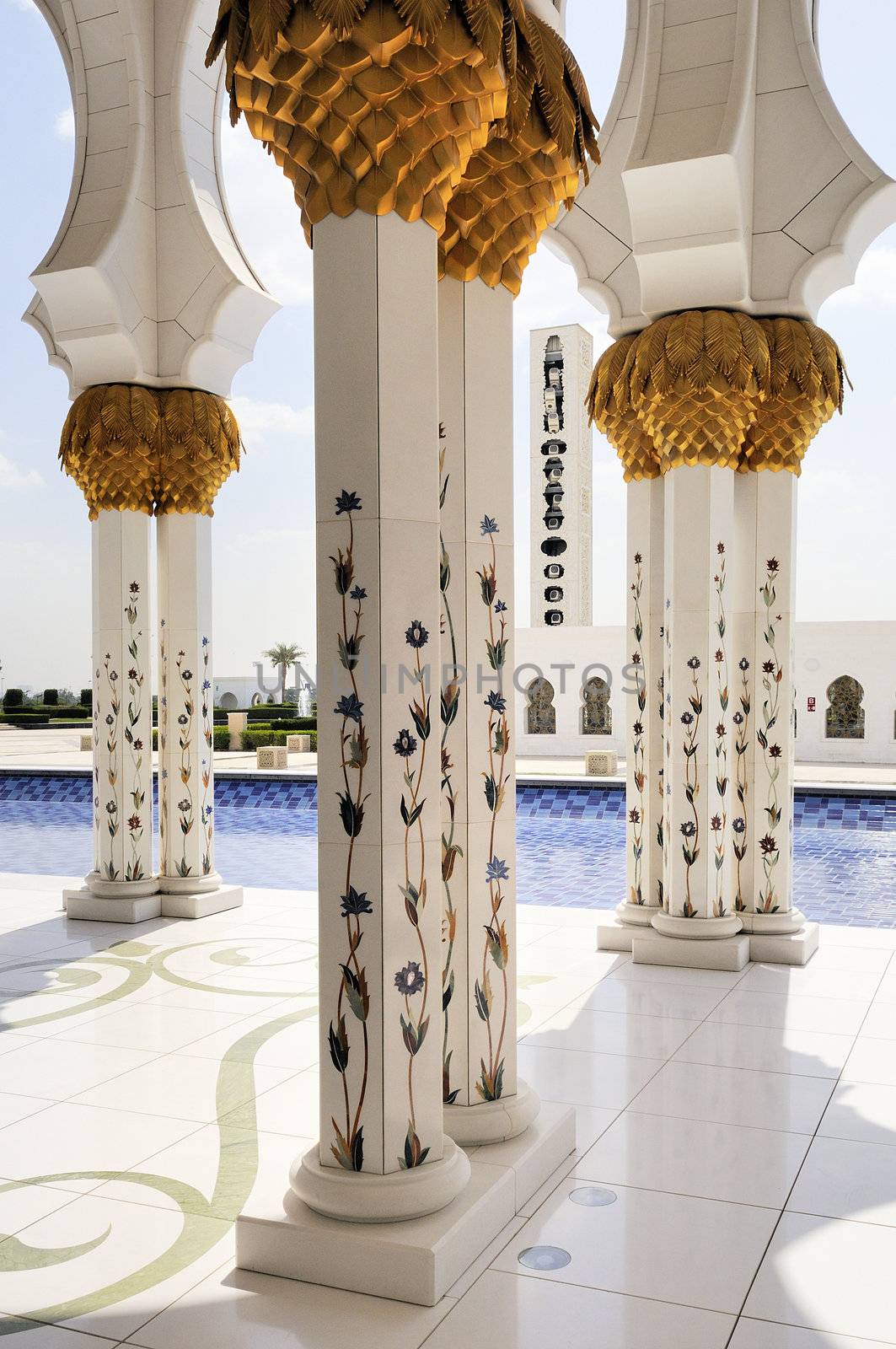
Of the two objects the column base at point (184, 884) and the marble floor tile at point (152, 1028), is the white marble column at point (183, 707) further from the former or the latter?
the marble floor tile at point (152, 1028)

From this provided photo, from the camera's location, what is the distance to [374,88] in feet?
7.14

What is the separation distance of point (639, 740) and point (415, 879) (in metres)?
3.06

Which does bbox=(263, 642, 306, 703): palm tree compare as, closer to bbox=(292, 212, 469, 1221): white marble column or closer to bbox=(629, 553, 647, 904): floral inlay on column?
bbox=(629, 553, 647, 904): floral inlay on column

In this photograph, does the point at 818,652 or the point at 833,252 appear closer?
the point at 833,252

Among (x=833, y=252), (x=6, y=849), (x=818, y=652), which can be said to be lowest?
(x=6, y=849)

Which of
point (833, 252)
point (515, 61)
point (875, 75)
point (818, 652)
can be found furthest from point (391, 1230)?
point (818, 652)

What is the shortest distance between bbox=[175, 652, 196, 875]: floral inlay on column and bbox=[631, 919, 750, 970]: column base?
7.91 feet

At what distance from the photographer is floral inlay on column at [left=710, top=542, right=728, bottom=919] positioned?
4867mm

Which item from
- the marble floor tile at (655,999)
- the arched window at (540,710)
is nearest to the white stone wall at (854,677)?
the arched window at (540,710)

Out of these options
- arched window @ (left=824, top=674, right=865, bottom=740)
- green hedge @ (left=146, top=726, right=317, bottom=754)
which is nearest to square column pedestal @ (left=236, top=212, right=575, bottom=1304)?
arched window @ (left=824, top=674, right=865, bottom=740)

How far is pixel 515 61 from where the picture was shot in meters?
2.34

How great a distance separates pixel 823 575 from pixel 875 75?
61.4 ft

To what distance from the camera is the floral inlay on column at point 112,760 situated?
5.84 m

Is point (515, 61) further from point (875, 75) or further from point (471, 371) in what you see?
point (875, 75)
